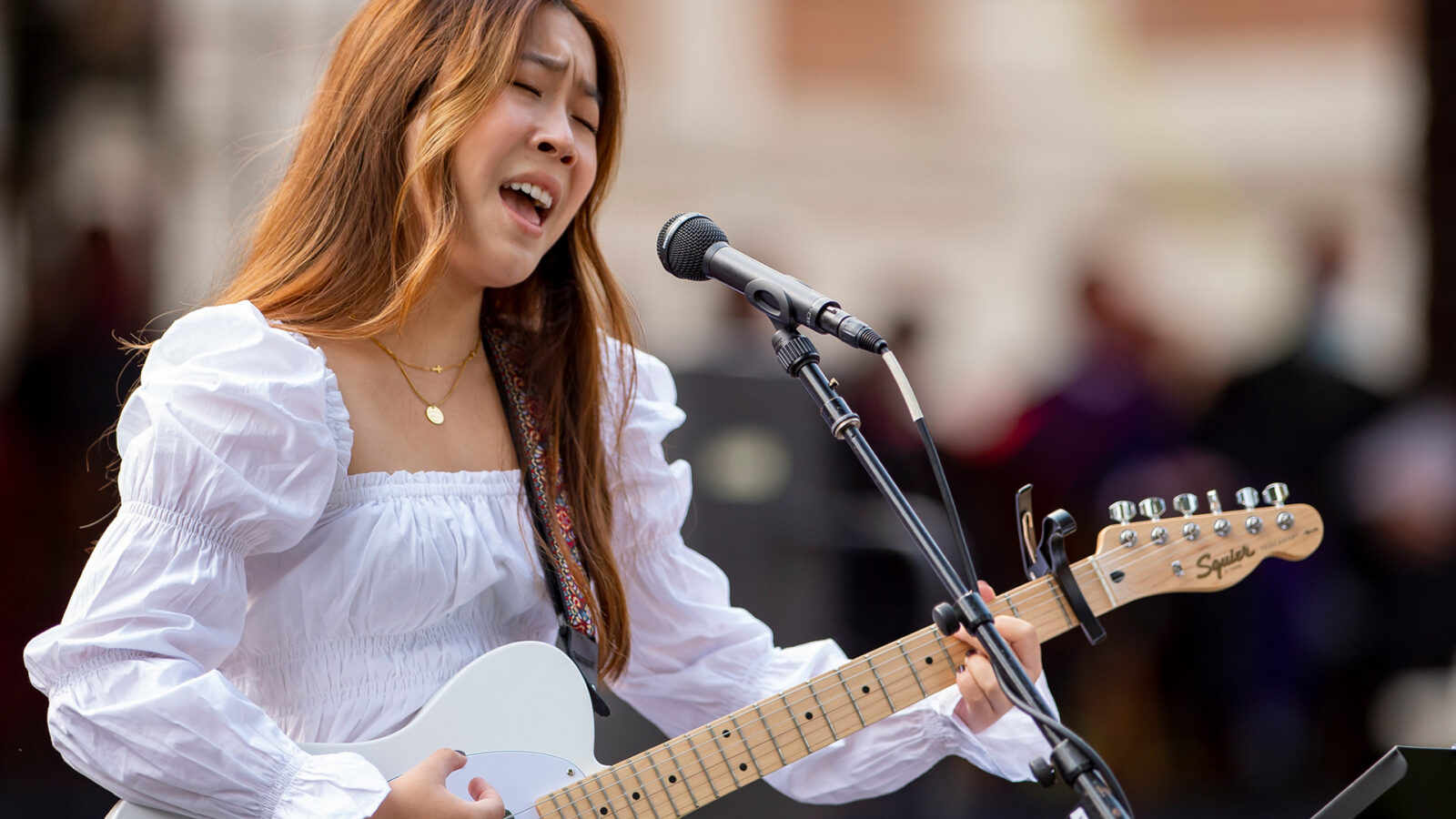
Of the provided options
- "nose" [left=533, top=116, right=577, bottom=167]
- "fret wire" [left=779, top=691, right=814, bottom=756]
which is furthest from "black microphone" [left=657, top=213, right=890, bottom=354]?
"fret wire" [left=779, top=691, right=814, bottom=756]

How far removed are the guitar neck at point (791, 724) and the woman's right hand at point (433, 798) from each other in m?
0.16

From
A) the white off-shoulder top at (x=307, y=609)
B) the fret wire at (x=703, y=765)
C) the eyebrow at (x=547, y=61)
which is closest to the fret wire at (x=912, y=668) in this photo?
the white off-shoulder top at (x=307, y=609)

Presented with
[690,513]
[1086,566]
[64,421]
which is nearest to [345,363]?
[1086,566]

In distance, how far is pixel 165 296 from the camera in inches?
243

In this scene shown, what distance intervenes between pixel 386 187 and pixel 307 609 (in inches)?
26.3

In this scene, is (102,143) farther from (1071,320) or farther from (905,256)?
(905,256)

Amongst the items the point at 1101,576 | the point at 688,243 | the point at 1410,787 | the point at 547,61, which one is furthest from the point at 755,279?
the point at 1410,787

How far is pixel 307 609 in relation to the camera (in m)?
2.04

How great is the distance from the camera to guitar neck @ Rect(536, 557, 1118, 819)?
2.07m

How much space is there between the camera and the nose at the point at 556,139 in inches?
87.5

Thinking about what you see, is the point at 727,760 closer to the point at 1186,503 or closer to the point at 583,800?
the point at 583,800

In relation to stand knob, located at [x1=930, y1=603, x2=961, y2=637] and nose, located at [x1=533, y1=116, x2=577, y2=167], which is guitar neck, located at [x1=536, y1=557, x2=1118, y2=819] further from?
nose, located at [x1=533, y1=116, x2=577, y2=167]

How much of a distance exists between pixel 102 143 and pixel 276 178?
3309mm

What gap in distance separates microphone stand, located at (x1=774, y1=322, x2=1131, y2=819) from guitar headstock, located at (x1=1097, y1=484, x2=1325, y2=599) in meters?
0.37
